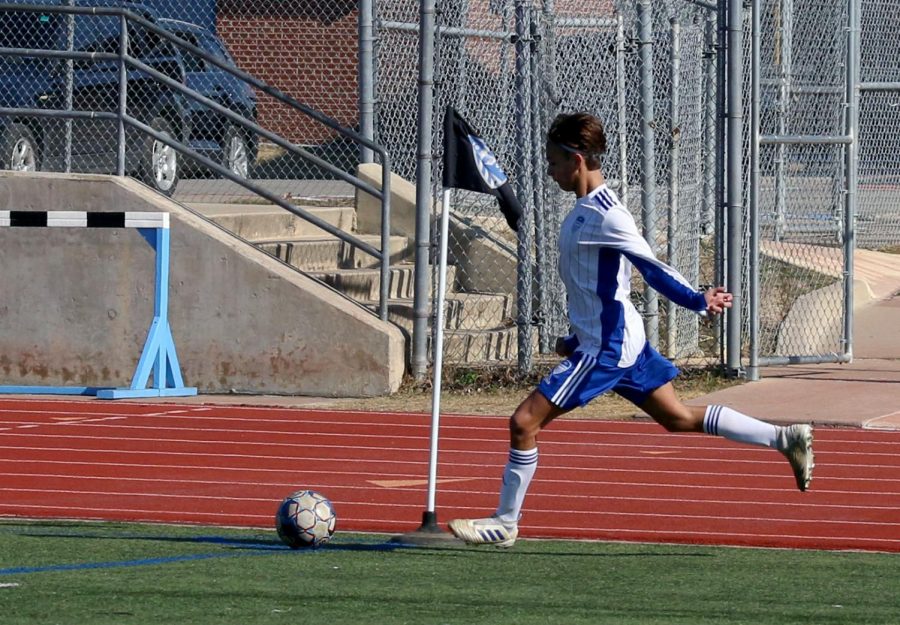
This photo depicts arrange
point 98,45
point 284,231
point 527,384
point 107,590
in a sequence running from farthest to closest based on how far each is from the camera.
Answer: point 284,231
point 98,45
point 527,384
point 107,590

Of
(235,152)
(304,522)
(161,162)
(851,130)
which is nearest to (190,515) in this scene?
(304,522)

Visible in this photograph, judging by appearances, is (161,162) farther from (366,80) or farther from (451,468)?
(451,468)

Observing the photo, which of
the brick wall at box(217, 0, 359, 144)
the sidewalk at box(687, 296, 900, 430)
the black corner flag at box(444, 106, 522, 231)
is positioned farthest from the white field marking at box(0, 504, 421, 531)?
the brick wall at box(217, 0, 359, 144)

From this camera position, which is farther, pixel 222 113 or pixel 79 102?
pixel 79 102

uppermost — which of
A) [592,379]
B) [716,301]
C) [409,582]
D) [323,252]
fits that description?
[323,252]

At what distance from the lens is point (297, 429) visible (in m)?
12.2

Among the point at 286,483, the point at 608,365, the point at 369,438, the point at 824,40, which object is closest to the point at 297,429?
the point at 369,438

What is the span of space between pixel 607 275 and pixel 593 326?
23 cm

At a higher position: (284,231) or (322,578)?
(284,231)

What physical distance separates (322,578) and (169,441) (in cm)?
490

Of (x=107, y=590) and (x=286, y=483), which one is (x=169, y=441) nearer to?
(x=286, y=483)

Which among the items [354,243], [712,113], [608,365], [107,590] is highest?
[712,113]

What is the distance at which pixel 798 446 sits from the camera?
25.2 feet

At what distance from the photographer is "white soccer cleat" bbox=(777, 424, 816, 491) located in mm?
7672
